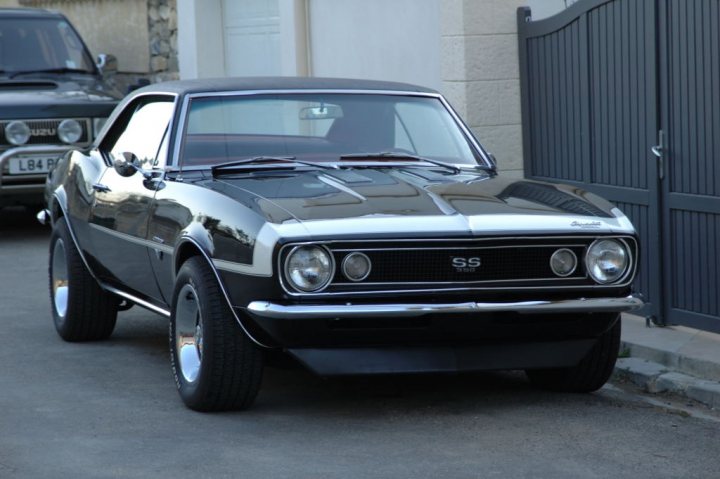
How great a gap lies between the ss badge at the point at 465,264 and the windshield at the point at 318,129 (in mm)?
1352

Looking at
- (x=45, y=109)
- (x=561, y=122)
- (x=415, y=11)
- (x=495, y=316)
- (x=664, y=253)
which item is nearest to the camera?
(x=495, y=316)

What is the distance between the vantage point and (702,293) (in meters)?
8.32

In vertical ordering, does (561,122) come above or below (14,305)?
above

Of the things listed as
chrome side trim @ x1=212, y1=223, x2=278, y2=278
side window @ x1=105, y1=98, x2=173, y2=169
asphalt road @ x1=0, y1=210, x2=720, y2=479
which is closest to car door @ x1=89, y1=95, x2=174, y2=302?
side window @ x1=105, y1=98, x2=173, y2=169

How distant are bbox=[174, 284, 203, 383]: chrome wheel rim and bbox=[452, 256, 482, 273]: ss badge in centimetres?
121

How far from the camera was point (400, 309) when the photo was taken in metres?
6.15

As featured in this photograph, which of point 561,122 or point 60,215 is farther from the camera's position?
point 561,122

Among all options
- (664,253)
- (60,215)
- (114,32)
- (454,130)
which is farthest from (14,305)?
(114,32)

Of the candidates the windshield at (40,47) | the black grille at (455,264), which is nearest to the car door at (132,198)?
the black grille at (455,264)

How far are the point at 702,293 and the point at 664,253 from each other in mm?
410

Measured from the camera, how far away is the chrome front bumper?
20.0 feet

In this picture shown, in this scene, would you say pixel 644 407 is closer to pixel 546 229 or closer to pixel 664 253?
pixel 546 229

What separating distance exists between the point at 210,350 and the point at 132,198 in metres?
1.55

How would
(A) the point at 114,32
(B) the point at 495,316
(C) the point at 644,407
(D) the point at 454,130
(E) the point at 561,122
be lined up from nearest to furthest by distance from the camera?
(B) the point at 495,316 → (C) the point at 644,407 → (D) the point at 454,130 → (E) the point at 561,122 → (A) the point at 114,32
